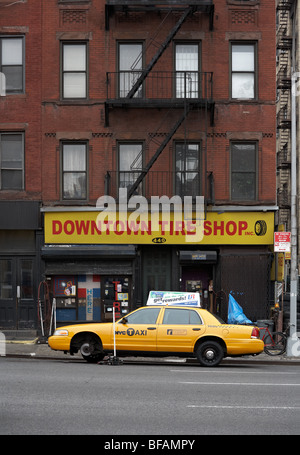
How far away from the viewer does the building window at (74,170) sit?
75.3ft

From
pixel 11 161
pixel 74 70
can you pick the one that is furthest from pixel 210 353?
pixel 74 70

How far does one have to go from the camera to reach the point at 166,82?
22688 millimetres

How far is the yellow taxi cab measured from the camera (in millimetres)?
15664

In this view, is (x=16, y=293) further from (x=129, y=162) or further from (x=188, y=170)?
(x=188, y=170)

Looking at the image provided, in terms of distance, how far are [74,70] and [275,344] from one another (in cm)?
1140

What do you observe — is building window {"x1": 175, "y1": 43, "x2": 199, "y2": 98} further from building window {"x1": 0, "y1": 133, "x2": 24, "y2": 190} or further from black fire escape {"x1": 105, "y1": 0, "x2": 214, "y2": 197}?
building window {"x1": 0, "y1": 133, "x2": 24, "y2": 190}

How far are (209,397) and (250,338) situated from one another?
4.95 metres

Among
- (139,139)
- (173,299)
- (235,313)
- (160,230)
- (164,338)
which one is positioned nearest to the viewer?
(164,338)

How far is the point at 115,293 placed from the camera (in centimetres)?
2272

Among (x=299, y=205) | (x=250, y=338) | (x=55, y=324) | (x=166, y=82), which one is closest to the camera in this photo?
(x=250, y=338)

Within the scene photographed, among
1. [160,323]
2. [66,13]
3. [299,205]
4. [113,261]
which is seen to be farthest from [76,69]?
[299,205]

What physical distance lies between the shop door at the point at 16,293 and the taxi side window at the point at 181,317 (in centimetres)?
814

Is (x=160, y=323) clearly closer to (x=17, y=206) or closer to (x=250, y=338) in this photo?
(x=250, y=338)

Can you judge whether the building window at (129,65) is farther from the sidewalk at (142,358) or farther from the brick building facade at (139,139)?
the sidewalk at (142,358)
